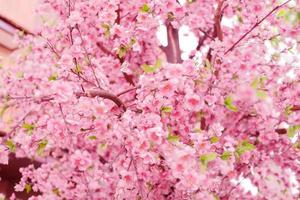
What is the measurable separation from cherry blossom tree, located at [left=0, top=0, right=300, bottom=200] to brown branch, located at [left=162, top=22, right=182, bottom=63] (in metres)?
0.03

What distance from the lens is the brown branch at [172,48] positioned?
21.2ft

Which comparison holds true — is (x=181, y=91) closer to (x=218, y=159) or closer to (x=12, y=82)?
(x=218, y=159)

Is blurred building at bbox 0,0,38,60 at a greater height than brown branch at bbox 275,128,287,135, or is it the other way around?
blurred building at bbox 0,0,38,60

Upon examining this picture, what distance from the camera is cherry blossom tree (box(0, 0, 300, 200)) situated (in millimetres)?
3801

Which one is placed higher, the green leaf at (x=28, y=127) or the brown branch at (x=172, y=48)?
the brown branch at (x=172, y=48)

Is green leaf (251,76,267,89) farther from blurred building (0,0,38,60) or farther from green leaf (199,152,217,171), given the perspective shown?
blurred building (0,0,38,60)

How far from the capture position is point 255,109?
201 inches

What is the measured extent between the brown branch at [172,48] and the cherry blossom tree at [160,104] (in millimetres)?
26

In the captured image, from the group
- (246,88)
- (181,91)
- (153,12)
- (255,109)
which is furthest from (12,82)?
(246,88)

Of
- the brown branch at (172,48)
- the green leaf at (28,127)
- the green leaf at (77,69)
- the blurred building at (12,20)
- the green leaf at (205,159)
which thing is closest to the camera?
the green leaf at (205,159)

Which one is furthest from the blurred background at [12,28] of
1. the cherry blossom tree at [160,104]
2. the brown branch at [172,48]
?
the brown branch at [172,48]

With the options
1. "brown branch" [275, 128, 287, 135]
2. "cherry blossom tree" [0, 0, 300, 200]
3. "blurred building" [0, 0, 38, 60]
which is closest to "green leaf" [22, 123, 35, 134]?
"cherry blossom tree" [0, 0, 300, 200]

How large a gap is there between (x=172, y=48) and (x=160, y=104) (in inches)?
112

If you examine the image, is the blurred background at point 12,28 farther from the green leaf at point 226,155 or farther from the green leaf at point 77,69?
the green leaf at point 226,155
